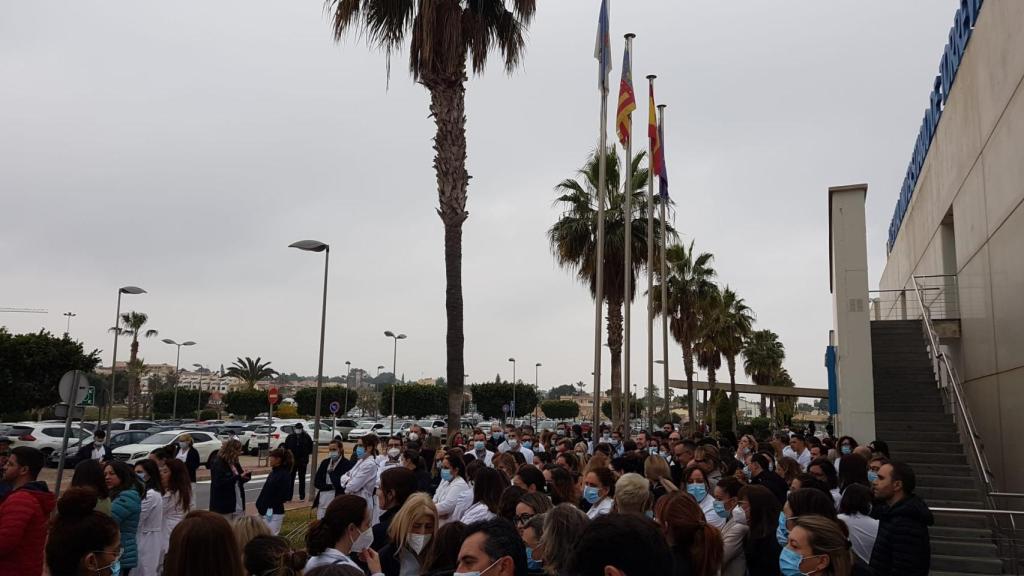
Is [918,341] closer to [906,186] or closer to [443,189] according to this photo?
[906,186]

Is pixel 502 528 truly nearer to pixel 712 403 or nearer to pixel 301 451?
pixel 301 451

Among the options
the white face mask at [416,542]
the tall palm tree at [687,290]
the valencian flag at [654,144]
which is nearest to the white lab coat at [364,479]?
the white face mask at [416,542]

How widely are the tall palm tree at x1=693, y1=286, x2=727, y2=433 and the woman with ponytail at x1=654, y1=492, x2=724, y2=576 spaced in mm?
33907

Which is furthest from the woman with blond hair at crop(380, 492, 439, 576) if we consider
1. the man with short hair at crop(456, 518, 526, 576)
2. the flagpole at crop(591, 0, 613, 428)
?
the flagpole at crop(591, 0, 613, 428)

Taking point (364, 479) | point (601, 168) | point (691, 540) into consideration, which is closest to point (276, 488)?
point (364, 479)

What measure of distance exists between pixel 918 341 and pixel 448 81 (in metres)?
13.8

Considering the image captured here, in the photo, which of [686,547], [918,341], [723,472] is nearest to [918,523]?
[686,547]

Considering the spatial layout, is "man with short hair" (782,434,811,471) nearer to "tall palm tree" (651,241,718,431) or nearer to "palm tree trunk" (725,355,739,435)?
"tall palm tree" (651,241,718,431)

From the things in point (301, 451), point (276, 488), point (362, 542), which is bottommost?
point (301, 451)

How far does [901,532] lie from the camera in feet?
17.4

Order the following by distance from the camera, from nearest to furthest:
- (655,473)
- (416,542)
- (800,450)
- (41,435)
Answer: (416,542), (655,473), (800,450), (41,435)

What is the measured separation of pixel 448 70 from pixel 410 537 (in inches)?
526

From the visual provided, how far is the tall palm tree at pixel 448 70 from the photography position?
16.5 metres

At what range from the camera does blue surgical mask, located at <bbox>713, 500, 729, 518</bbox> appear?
255 inches
